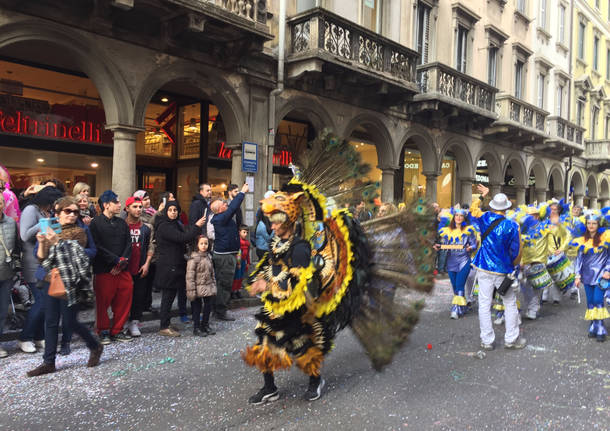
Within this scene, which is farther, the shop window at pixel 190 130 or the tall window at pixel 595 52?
the tall window at pixel 595 52

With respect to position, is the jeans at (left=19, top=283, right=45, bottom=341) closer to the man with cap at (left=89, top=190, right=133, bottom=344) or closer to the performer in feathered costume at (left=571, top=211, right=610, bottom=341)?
the man with cap at (left=89, top=190, right=133, bottom=344)

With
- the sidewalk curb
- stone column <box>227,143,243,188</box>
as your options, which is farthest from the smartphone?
stone column <box>227,143,243,188</box>

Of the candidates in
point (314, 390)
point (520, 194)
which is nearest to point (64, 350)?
point (314, 390)

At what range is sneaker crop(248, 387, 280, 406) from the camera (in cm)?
407

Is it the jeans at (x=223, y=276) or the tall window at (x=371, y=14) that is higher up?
the tall window at (x=371, y=14)

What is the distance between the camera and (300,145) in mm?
15039

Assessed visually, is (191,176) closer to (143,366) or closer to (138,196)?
(138,196)

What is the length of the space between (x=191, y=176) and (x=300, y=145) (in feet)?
12.3

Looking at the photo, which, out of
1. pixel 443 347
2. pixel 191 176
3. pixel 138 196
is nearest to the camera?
pixel 443 347

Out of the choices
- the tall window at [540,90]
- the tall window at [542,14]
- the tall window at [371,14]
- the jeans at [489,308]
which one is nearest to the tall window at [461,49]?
the tall window at [371,14]

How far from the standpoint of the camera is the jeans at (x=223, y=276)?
6910 millimetres

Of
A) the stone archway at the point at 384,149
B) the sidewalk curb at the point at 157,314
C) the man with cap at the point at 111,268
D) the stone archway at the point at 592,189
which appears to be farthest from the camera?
the stone archway at the point at 592,189

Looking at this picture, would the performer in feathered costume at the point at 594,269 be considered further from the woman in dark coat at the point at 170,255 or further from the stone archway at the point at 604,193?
the stone archway at the point at 604,193

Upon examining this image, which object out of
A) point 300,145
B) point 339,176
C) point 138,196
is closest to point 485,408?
point 339,176
